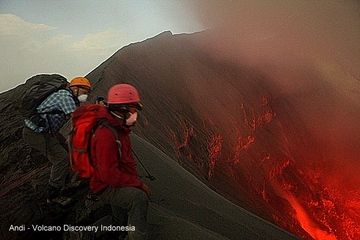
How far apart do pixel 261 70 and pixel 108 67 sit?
11014mm

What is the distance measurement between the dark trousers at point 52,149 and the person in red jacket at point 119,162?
135cm

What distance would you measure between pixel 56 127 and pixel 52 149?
39 cm

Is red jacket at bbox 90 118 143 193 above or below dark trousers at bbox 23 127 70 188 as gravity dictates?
above

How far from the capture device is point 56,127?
554 cm

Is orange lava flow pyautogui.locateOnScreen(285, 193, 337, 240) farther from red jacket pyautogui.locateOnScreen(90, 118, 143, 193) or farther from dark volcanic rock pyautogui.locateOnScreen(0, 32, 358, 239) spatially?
red jacket pyautogui.locateOnScreen(90, 118, 143, 193)

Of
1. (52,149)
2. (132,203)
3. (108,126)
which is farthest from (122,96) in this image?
(52,149)

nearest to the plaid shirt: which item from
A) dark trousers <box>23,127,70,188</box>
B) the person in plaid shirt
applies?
the person in plaid shirt

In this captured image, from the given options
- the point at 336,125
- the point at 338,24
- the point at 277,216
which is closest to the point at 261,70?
the point at 336,125

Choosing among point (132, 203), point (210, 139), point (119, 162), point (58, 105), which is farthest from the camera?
point (210, 139)

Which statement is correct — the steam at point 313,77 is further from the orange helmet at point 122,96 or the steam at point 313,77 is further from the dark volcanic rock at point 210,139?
the orange helmet at point 122,96

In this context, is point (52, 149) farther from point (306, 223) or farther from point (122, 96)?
point (306, 223)

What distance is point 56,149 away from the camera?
5781 mm

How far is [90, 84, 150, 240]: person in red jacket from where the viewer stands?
160 inches

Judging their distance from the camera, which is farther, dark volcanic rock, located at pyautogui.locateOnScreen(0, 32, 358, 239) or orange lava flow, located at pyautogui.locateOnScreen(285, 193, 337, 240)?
orange lava flow, located at pyautogui.locateOnScreen(285, 193, 337, 240)
